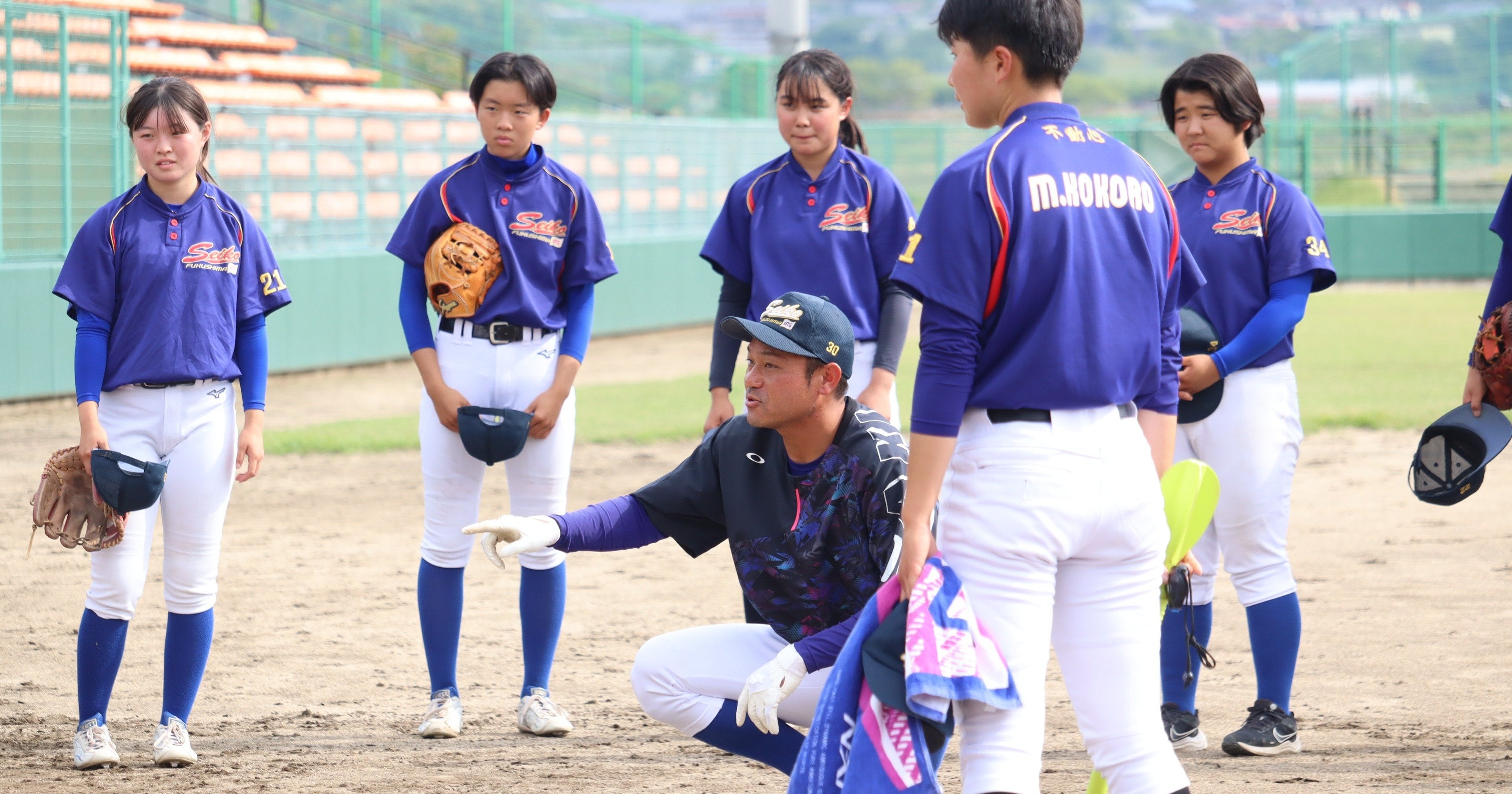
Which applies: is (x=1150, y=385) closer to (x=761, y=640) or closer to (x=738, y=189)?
(x=761, y=640)

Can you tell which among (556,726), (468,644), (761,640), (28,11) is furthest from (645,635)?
(28,11)

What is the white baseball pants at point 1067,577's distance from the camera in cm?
266

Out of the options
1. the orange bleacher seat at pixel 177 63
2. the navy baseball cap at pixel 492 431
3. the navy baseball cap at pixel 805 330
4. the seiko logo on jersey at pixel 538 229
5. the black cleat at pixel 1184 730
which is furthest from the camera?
the orange bleacher seat at pixel 177 63

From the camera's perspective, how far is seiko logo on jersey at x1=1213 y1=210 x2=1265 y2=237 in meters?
4.16

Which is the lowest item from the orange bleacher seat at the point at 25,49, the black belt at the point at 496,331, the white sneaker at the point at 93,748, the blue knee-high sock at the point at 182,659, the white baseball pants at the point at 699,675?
the white sneaker at the point at 93,748

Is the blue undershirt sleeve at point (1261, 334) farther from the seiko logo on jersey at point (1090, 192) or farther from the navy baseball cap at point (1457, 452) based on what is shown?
the seiko logo on jersey at point (1090, 192)

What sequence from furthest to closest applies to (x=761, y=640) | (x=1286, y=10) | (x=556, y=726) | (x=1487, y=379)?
(x=1286, y=10), (x=556, y=726), (x=1487, y=379), (x=761, y=640)

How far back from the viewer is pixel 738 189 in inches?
186

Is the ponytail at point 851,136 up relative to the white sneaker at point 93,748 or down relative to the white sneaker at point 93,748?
up

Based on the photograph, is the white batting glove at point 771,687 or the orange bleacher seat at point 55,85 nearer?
the white batting glove at point 771,687

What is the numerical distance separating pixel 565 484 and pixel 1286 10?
347ft

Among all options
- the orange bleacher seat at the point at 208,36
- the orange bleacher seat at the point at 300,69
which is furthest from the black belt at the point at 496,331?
the orange bleacher seat at the point at 208,36

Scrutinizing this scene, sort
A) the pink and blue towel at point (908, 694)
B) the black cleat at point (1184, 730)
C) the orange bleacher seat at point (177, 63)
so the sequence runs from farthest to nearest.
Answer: the orange bleacher seat at point (177, 63), the black cleat at point (1184, 730), the pink and blue towel at point (908, 694)

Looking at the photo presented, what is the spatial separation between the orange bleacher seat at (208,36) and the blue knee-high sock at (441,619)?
A: 1456 cm
